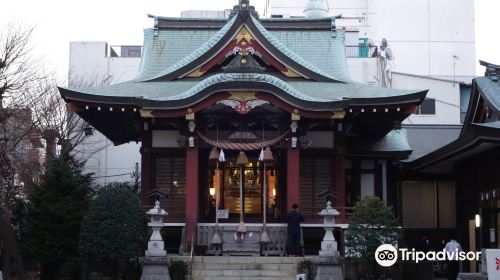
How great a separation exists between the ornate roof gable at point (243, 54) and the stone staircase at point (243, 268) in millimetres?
6698

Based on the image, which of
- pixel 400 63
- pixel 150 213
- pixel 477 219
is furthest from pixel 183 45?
pixel 400 63

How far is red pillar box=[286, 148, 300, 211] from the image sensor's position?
24641mm

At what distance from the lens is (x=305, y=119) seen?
25109mm

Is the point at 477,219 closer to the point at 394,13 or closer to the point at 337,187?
the point at 337,187

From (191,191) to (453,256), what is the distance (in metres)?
8.51

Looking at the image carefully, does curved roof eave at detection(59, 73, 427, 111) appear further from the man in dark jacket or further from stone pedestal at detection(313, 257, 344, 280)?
stone pedestal at detection(313, 257, 344, 280)

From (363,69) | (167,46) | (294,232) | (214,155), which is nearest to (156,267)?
(294,232)

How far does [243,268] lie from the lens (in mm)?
21719

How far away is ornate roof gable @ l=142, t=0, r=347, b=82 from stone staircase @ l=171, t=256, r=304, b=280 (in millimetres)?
6698

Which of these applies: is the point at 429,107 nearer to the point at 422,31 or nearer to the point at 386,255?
the point at 422,31

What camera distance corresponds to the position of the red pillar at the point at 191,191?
79.6 feet

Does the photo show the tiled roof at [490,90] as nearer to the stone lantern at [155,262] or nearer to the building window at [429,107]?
the stone lantern at [155,262]

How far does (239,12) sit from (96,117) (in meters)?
6.13

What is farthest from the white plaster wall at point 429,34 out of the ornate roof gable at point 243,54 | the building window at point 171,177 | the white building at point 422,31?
the building window at point 171,177
